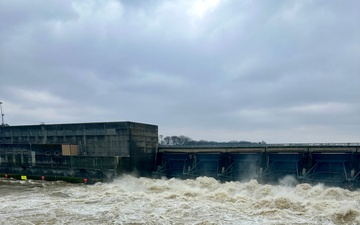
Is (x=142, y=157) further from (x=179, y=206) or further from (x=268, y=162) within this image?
(x=179, y=206)

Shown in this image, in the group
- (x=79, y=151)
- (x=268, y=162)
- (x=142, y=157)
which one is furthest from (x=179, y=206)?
(x=79, y=151)

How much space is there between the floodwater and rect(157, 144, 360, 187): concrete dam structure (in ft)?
12.1

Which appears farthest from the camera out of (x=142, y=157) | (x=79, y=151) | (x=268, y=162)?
(x=79, y=151)

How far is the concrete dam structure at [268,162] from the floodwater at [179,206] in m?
3.68

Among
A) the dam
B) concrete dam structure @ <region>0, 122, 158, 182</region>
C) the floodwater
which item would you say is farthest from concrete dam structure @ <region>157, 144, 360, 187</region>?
the floodwater

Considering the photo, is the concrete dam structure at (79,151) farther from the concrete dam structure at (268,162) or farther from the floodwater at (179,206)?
the floodwater at (179,206)

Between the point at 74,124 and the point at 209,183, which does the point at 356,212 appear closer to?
the point at 209,183

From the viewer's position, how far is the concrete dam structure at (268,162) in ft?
70.8

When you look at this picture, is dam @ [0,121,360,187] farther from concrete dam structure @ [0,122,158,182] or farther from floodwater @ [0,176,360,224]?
floodwater @ [0,176,360,224]

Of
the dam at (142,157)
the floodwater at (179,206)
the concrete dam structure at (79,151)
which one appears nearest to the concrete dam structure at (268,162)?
the dam at (142,157)

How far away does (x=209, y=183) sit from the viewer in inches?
876

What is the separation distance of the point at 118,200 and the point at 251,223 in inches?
346

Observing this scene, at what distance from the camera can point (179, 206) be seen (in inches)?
599

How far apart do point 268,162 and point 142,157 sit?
1193 centimetres
